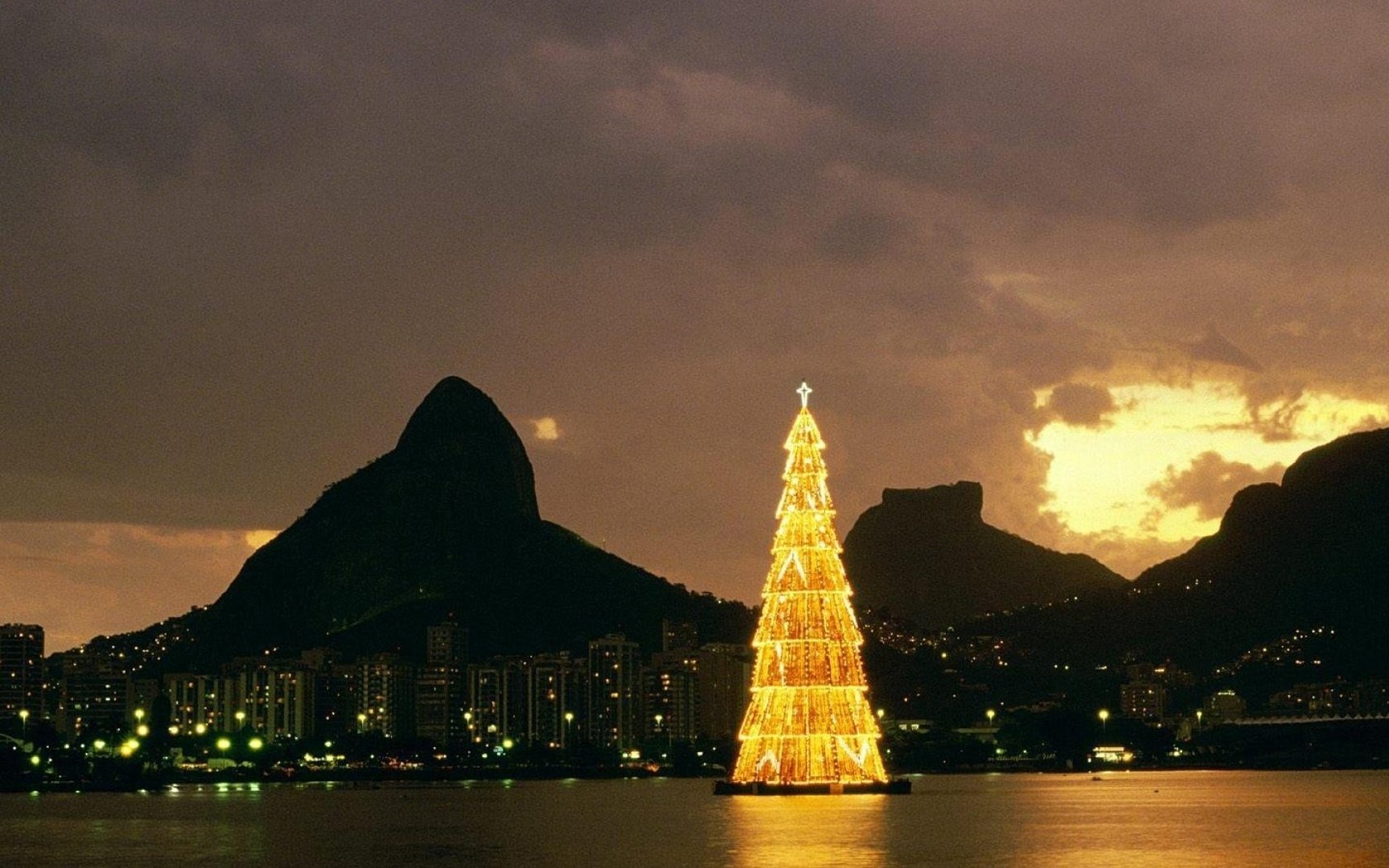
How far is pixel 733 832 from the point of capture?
90812 mm

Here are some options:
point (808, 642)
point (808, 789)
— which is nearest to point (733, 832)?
point (808, 789)

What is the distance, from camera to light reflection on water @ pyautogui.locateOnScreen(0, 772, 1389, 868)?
260ft

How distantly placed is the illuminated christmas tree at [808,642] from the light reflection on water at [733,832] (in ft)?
13.7

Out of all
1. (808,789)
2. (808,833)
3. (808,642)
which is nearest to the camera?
(808,833)

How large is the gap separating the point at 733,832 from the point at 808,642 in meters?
9.65

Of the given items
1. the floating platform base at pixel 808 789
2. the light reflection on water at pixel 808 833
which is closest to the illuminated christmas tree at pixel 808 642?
the floating platform base at pixel 808 789

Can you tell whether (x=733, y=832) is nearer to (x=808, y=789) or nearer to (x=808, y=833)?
(x=808, y=833)

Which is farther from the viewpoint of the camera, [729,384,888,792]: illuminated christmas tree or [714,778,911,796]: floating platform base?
[714,778,911,796]: floating platform base

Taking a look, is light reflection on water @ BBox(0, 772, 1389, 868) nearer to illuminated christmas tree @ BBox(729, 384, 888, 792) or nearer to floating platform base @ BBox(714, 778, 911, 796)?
floating platform base @ BBox(714, 778, 911, 796)

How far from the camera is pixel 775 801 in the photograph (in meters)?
125

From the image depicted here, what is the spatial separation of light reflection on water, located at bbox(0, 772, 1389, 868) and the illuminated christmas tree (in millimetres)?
4183

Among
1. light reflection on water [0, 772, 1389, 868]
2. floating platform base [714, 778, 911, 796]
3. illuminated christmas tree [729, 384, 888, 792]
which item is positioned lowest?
light reflection on water [0, 772, 1389, 868]

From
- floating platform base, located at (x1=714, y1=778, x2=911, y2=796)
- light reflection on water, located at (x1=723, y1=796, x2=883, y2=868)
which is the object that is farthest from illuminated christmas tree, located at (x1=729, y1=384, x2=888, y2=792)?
light reflection on water, located at (x1=723, y1=796, x2=883, y2=868)

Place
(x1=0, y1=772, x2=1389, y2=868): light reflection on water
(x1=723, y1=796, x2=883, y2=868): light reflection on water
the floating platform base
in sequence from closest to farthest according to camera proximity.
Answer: (x1=723, y1=796, x2=883, y2=868): light reflection on water < (x1=0, y1=772, x2=1389, y2=868): light reflection on water < the floating platform base
